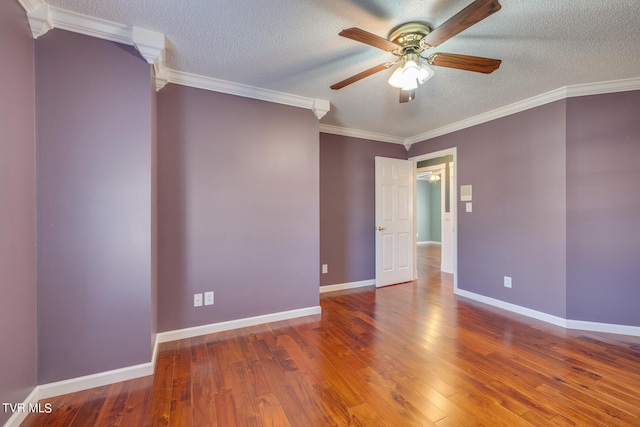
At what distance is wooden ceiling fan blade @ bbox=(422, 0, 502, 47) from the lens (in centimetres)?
124

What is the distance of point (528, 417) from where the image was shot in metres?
1.52

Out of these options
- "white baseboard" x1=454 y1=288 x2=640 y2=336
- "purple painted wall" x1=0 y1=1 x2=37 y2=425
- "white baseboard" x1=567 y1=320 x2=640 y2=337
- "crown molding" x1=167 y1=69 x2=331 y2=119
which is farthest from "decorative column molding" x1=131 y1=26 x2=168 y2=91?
"white baseboard" x1=567 y1=320 x2=640 y2=337

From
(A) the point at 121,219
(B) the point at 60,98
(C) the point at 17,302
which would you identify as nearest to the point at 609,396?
(A) the point at 121,219

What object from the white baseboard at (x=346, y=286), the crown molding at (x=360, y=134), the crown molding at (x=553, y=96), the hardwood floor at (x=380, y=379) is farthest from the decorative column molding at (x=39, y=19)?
the crown molding at (x=553, y=96)

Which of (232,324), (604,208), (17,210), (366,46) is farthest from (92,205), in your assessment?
(604,208)

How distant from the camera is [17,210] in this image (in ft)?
4.86

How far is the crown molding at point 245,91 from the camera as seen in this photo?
96.6 inches

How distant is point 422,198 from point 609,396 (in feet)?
27.2

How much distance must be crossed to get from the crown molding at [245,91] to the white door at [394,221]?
1573mm

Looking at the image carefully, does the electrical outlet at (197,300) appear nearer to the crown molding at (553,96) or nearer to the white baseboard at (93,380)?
the white baseboard at (93,380)

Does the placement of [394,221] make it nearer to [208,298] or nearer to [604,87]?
[604,87]

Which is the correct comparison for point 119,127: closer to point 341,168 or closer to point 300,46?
point 300,46

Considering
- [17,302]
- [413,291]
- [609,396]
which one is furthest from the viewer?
[413,291]

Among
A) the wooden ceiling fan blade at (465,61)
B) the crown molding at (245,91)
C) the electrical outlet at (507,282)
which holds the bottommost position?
the electrical outlet at (507,282)
